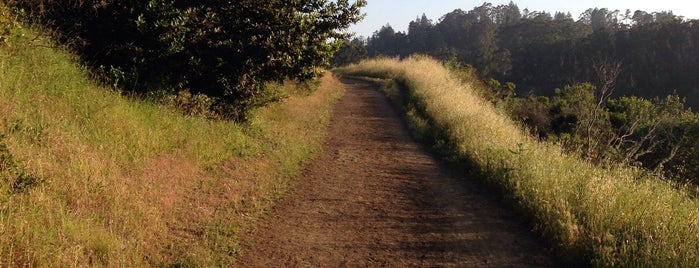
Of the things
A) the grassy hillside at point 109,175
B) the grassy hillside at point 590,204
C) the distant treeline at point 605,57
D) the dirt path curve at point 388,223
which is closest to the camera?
the grassy hillside at point 109,175

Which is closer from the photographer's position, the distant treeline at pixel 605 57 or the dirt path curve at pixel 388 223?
the dirt path curve at pixel 388 223

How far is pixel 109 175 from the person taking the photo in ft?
15.5

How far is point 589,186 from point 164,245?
14.4 feet

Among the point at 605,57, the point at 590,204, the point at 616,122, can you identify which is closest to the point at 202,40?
the point at 590,204

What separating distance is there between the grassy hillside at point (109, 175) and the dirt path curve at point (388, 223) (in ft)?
1.41

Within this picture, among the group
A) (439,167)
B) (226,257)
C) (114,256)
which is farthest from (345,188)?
(114,256)

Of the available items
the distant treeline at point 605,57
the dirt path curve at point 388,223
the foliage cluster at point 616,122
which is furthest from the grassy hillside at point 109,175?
the distant treeline at point 605,57

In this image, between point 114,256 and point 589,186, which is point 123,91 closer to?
point 114,256

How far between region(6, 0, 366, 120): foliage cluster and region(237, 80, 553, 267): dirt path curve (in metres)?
1.88

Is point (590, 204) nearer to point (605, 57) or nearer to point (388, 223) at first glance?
point (388, 223)

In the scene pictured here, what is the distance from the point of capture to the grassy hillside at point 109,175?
12.0 feet

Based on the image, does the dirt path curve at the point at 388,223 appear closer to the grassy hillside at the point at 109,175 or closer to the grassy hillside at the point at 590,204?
the grassy hillside at the point at 590,204

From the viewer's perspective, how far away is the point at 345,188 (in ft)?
22.3

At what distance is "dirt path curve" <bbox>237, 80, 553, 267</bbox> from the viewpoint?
14.7 feet
